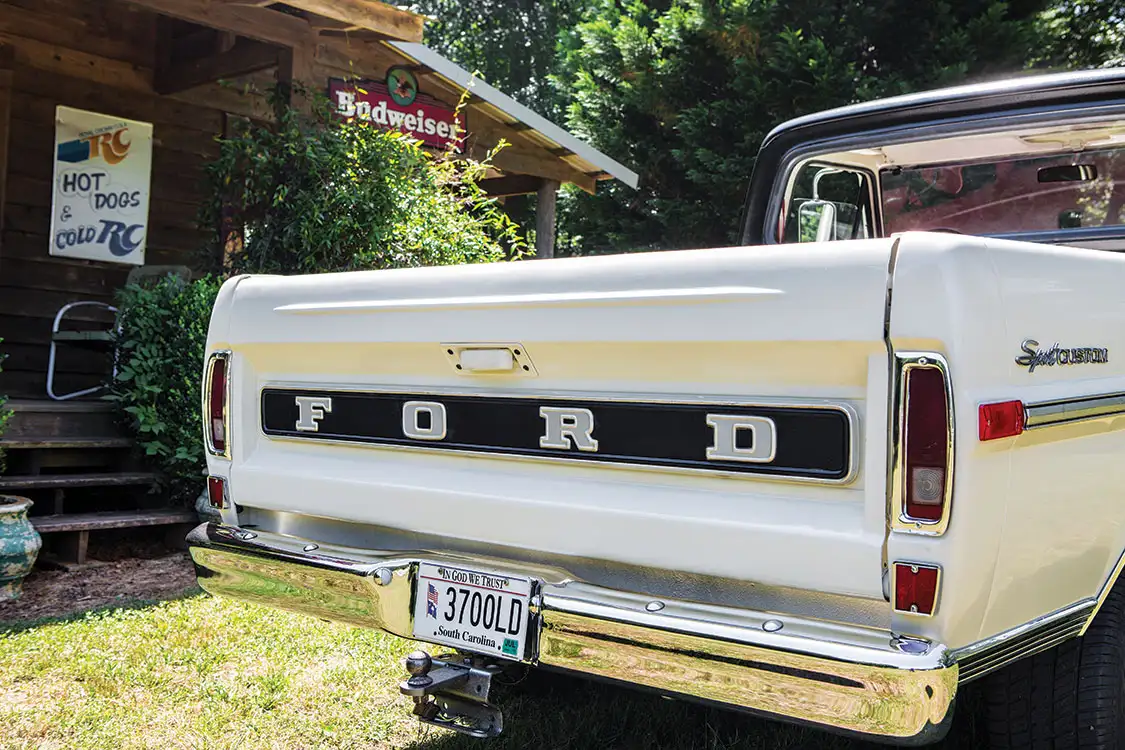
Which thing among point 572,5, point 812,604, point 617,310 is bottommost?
point 812,604

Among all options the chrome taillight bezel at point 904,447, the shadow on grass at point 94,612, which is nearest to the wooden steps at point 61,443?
the shadow on grass at point 94,612

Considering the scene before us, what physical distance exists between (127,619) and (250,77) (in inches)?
236

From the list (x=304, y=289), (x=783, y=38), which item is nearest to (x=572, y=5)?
(x=783, y=38)

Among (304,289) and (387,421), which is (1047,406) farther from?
(304,289)

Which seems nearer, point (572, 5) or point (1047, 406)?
point (1047, 406)

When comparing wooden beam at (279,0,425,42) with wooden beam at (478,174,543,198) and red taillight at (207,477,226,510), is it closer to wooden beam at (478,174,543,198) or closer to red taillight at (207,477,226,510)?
wooden beam at (478,174,543,198)

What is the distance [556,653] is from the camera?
7.64ft

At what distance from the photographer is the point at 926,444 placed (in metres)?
1.95

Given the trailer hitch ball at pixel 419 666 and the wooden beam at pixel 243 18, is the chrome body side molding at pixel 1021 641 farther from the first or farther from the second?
the wooden beam at pixel 243 18

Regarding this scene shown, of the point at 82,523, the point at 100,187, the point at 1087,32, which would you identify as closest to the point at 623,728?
the point at 82,523

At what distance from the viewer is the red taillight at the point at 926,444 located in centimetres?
193

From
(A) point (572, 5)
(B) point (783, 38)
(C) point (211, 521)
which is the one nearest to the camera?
(C) point (211, 521)

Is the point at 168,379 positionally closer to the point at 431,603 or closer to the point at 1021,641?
the point at 431,603

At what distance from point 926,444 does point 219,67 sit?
23.8ft
